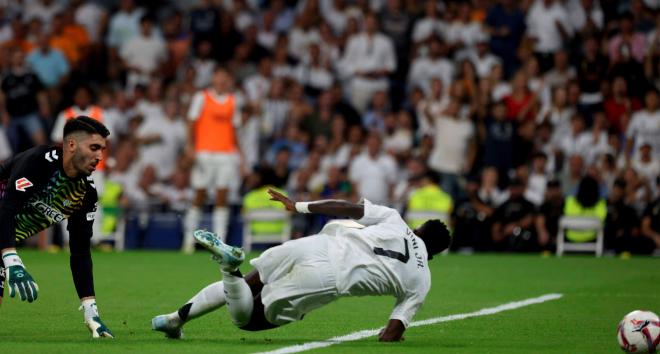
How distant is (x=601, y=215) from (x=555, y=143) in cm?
234

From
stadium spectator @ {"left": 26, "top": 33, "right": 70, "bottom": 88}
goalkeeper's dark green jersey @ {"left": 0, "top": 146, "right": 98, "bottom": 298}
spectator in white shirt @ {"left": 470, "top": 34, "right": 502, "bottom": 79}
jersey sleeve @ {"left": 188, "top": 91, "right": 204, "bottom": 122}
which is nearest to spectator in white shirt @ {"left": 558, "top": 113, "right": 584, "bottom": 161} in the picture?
spectator in white shirt @ {"left": 470, "top": 34, "right": 502, "bottom": 79}

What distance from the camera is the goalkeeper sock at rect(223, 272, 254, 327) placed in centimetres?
904

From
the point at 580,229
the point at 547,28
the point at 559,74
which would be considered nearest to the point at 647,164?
the point at 580,229

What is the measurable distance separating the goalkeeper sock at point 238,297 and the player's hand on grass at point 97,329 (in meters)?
1.20

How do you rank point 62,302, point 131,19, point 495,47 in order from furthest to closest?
point 131,19
point 495,47
point 62,302

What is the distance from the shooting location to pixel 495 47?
24750 millimetres

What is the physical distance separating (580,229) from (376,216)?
12.4 m

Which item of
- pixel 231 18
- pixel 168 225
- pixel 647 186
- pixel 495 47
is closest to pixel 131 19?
pixel 231 18

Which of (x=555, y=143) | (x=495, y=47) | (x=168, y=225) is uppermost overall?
(x=495, y=47)

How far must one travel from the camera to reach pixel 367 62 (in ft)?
81.1

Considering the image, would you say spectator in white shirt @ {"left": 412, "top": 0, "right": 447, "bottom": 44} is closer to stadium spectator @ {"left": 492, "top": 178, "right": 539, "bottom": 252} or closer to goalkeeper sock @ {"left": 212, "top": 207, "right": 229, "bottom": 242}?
stadium spectator @ {"left": 492, "top": 178, "right": 539, "bottom": 252}

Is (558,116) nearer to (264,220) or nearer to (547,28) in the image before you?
(547,28)

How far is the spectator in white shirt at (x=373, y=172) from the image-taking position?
2309cm

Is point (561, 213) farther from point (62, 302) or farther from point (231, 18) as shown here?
point (62, 302)
